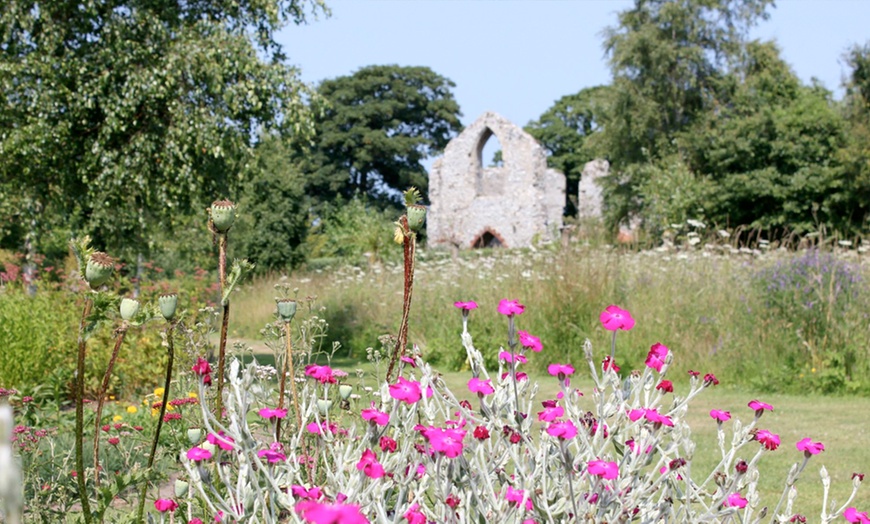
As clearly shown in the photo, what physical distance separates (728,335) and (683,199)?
17102 mm

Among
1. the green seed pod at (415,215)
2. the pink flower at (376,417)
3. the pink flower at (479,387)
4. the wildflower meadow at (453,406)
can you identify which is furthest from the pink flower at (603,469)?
the green seed pod at (415,215)

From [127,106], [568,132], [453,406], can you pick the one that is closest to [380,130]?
[568,132]

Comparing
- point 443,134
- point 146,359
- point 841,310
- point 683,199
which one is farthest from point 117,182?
point 443,134

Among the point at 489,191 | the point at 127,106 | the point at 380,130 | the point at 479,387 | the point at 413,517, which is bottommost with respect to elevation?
the point at 413,517

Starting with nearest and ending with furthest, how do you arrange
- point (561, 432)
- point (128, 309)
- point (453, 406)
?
point (561, 432) < point (128, 309) < point (453, 406)

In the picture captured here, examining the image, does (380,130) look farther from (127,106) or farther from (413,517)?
(413,517)

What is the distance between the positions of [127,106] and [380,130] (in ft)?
109

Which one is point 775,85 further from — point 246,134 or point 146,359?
point 146,359

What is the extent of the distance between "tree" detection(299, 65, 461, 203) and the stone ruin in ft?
29.6

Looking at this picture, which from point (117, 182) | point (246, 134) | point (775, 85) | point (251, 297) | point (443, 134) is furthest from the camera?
point (443, 134)

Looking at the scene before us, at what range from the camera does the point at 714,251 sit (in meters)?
10.4

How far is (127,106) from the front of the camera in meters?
9.23

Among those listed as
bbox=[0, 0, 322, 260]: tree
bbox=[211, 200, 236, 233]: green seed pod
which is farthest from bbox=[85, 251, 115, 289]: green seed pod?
bbox=[0, 0, 322, 260]: tree

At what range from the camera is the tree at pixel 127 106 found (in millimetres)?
9281
